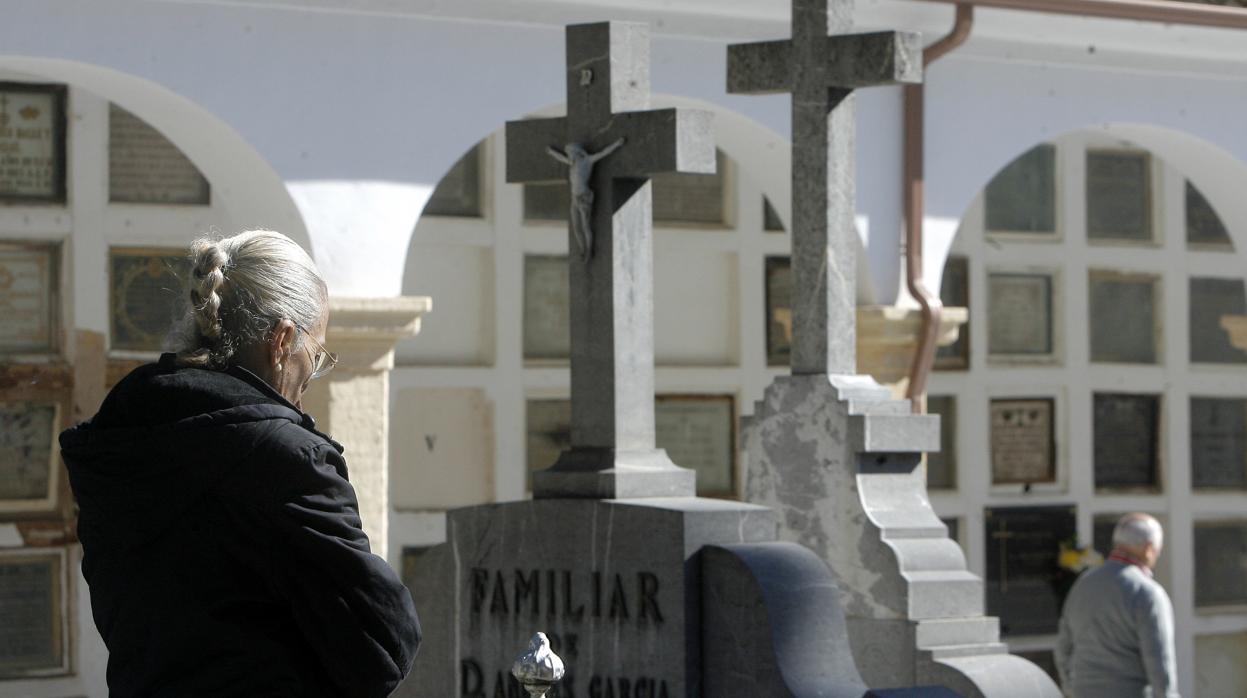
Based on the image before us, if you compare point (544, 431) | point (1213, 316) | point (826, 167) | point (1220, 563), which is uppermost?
point (826, 167)

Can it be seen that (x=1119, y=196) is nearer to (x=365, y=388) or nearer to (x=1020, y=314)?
(x=1020, y=314)

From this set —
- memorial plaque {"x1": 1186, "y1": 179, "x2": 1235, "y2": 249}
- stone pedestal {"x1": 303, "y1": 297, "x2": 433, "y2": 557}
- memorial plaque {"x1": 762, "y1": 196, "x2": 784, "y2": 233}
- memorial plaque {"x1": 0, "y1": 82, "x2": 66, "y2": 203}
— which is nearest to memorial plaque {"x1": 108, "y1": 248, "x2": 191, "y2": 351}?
memorial plaque {"x1": 0, "y1": 82, "x2": 66, "y2": 203}

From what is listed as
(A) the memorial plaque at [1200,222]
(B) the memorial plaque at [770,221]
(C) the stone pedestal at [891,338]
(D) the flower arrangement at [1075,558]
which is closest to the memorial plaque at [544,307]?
(B) the memorial plaque at [770,221]

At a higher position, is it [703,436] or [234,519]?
[234,519]

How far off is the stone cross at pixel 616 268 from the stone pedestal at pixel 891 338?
2.28 m

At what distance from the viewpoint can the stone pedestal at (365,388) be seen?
7090mm

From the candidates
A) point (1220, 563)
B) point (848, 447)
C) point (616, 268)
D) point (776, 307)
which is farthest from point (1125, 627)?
point (1220, 563)

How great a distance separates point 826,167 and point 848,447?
33.3 inches

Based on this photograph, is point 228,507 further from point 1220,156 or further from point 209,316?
point 1220,156

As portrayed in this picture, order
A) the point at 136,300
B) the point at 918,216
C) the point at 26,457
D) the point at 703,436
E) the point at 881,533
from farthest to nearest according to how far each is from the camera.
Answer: the point at 703,436, the point at 918,216, the point at 136,300, the point at 26,457, the point at 881,533

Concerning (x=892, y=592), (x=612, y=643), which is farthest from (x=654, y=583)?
(x=892, y=592)

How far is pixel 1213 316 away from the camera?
10578mm

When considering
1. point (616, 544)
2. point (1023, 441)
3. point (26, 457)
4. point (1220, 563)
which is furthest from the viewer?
point (1220, 563)

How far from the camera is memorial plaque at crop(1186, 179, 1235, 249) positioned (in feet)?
34.3
